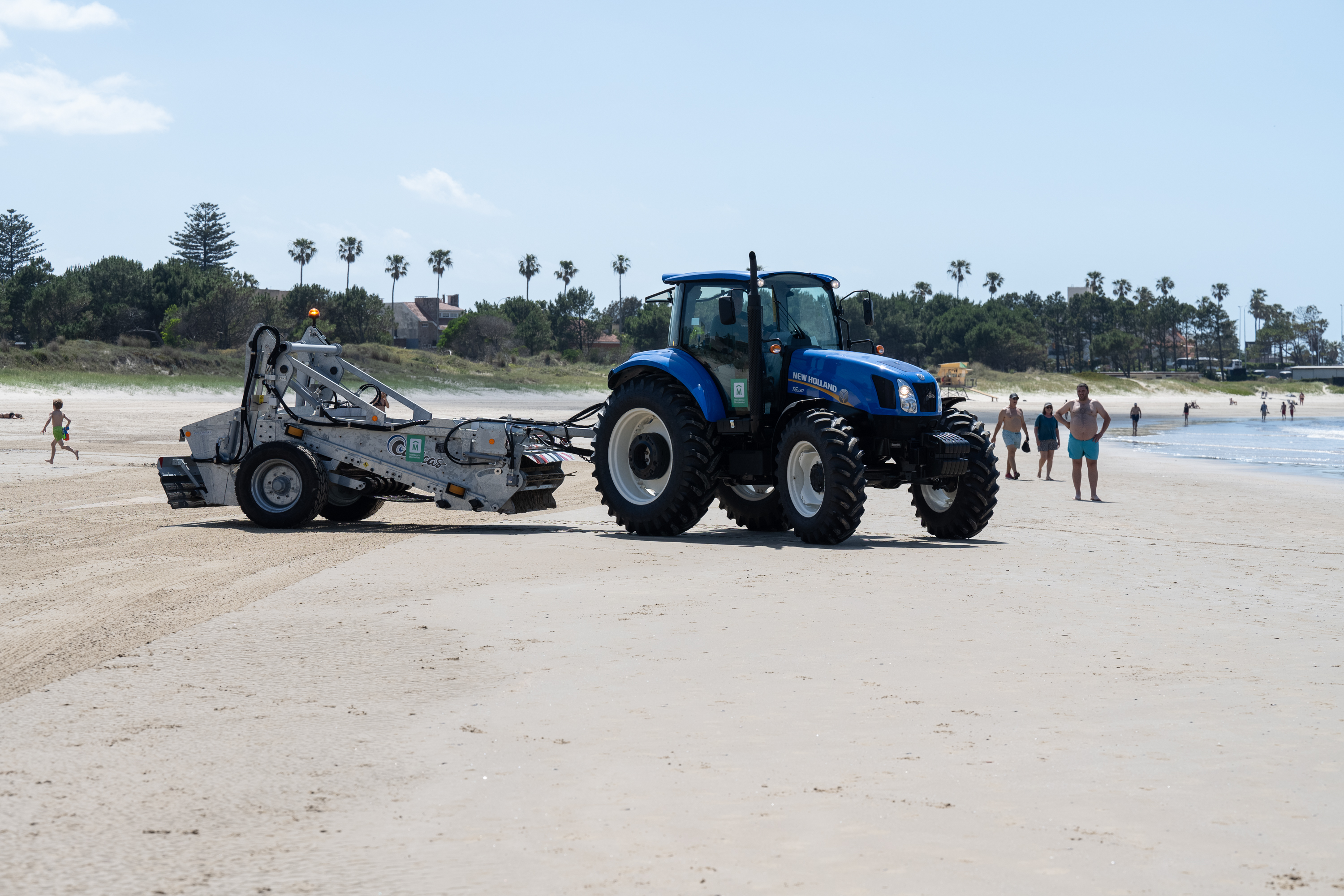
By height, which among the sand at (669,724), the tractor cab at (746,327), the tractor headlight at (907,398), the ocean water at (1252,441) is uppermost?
the tractor cab at (746,327)

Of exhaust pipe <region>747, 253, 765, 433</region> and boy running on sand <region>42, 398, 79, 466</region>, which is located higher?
exhaust pipe <region>747, 253, 765, 433</region>

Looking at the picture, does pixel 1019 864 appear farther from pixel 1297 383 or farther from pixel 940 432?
pixel 1297 383

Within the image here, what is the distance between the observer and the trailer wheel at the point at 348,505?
1424 cm

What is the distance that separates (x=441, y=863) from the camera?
4055 millimetres

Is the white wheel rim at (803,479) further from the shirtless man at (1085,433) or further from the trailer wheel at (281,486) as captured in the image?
the shirtless man at (1085,433)

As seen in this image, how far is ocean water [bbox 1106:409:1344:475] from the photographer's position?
31.1 m

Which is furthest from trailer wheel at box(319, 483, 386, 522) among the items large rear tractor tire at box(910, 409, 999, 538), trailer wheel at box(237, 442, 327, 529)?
large rear tractor tire at box(910, 409, 999, 538)

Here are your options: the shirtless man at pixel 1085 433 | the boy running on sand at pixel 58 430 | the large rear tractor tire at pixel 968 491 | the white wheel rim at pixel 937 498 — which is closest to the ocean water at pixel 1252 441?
the shirtless man at pixel 1085 433

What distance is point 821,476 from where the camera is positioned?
12.0 meters

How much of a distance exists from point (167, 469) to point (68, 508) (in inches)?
99.0

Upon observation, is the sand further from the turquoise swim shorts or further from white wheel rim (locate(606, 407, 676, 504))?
the turquoise swim shorts

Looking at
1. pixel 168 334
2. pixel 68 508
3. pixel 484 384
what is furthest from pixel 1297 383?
pixel 68 508

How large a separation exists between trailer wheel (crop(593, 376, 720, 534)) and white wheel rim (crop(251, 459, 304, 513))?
312 cm

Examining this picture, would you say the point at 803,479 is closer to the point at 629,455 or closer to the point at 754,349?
the point at 754,349
